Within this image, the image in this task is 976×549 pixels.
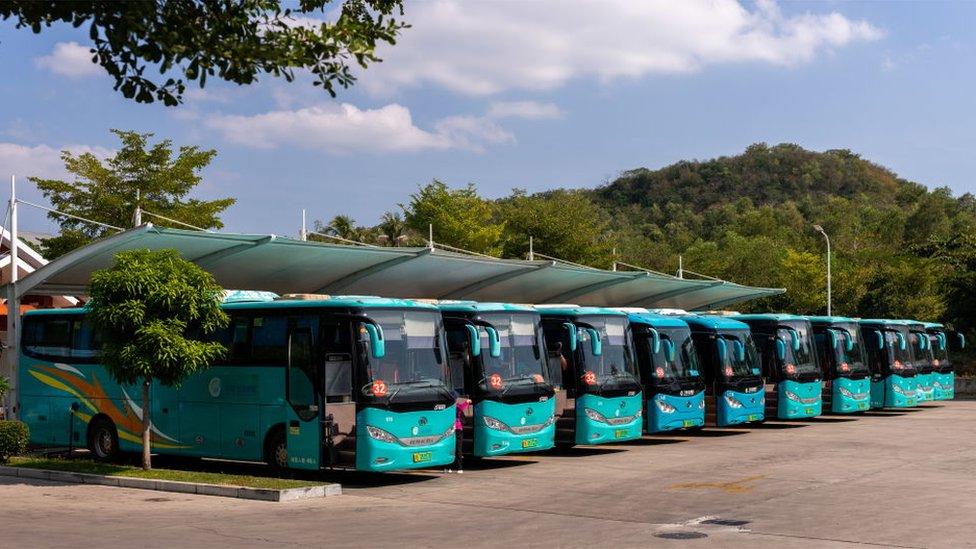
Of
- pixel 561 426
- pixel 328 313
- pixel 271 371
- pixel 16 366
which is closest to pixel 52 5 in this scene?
pixel 328 313

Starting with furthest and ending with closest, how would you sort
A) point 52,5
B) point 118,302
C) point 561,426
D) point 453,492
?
point 561,426 < point 118,302 < point 453,492 < point 52,5

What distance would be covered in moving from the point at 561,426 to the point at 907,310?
3742 cm

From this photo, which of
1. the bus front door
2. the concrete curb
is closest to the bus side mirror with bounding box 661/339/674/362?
the bus front door

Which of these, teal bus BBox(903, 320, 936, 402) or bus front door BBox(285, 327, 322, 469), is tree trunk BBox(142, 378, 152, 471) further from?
teal bus BBox(903, 320, 936, 402)

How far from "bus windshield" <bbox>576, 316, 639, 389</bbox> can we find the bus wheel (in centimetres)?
840

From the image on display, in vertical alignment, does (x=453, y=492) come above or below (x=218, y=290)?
below

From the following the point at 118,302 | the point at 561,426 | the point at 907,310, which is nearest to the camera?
the point at 118,302

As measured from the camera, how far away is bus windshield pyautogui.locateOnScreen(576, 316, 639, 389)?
68.9ft

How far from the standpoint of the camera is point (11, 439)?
19297 millimetres

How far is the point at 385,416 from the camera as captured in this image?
16250mm

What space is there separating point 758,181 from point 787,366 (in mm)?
104154

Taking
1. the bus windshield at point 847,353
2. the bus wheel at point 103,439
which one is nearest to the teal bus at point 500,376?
the bus wheel at point 103,439

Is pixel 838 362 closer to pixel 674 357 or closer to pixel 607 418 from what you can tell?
pixel 674 357

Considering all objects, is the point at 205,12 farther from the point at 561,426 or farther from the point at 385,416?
the point at 561,426
